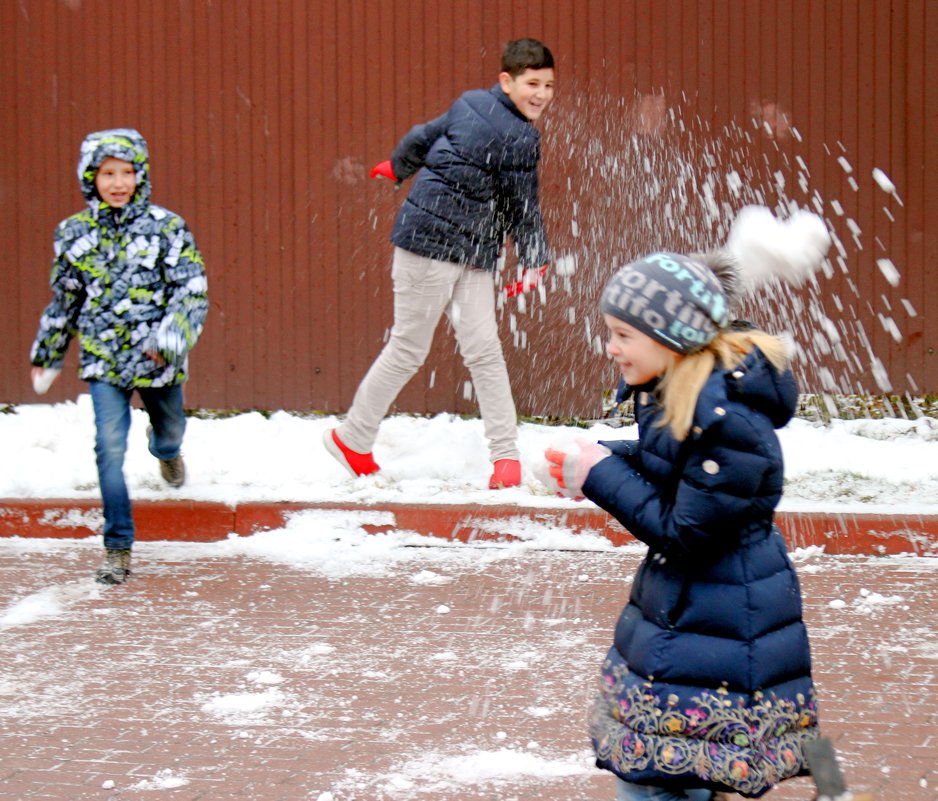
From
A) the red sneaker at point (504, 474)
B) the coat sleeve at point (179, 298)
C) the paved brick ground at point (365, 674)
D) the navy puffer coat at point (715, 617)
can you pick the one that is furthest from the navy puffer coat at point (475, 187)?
the navy puffer coat at point (715, 617)

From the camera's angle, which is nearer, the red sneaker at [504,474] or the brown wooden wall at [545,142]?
the red sneaker at [504,474]

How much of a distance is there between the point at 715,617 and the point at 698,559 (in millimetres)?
122

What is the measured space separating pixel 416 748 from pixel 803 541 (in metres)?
3.04

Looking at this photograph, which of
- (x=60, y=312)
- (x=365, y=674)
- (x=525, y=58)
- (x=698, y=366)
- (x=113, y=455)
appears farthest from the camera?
(x=525, y=58)

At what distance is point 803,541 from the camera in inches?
263

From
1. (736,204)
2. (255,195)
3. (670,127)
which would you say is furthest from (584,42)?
(255,195)

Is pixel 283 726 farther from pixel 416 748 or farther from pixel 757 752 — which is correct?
pixel 757 752

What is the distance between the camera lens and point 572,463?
2.96 meters

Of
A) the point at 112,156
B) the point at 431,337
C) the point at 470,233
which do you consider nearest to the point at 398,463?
the point at 431,337

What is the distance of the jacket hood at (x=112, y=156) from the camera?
6.15 meters

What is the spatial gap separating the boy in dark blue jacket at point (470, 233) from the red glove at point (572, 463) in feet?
12.9

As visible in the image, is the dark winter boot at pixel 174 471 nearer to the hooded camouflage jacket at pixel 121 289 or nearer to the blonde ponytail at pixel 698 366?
the hooded camouflage jacket at pixel 121 289

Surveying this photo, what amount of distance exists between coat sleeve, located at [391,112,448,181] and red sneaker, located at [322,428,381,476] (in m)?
1.40

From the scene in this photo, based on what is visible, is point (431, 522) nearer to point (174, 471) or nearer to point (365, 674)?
point (174, 471)
